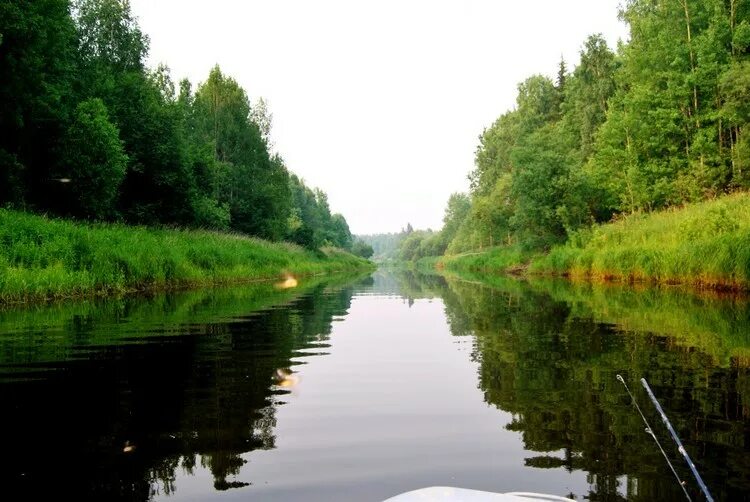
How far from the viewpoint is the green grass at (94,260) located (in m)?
15.6

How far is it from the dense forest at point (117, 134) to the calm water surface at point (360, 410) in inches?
645

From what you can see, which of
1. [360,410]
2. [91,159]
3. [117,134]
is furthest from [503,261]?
[360,410]

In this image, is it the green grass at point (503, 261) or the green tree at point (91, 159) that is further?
the green grass at point (503, 261)

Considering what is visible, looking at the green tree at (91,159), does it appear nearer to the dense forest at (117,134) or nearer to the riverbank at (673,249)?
the dense forest at (117,134)

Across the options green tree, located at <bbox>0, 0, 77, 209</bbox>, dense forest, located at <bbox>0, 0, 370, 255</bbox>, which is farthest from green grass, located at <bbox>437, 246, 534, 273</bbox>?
green tree, located at <bbox>0, 0, 77, 209</bbox>

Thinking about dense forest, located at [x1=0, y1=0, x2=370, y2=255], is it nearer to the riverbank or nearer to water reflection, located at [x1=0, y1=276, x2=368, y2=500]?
water reflection, located at [x1=0, y1=276, x2=368, y2=500]

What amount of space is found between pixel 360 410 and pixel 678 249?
19.1 m

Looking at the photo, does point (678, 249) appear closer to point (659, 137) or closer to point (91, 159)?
point (659, 137)

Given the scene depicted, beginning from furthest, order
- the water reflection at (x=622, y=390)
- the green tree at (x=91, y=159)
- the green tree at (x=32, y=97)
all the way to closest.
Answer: the green tree at (x=91, y=159) → the green tree at (x=32, y=97) → the water reflection at (x=622, y=390)

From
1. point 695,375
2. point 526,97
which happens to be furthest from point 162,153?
point 526,97

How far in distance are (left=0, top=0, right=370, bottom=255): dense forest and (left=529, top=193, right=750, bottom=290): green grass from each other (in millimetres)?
24149

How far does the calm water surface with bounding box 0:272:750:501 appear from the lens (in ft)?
12.0

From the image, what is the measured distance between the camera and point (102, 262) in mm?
18750

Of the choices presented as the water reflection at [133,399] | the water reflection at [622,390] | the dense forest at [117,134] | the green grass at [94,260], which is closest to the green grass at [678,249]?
the water reflection at [622,390]
